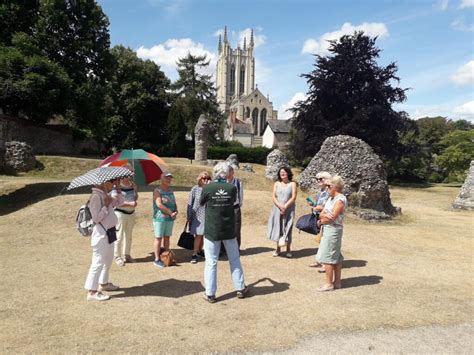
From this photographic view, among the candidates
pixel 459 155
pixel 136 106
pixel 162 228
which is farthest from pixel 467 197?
pixel 136 106

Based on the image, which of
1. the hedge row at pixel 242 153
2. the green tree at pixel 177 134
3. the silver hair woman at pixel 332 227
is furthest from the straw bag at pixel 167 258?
the hedge row at pixel 242 153

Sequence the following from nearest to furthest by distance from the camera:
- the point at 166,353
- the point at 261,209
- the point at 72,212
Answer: the point at 166,353, the point at 72,212, the point at 261,209

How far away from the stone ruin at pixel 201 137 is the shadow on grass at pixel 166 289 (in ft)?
75.6

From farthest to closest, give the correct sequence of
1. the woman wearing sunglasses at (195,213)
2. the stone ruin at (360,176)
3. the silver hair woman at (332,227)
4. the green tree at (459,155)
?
the green tree at (459,155)
the stone ruin at (360,176)
the woman wearing sunglasses at (195,213)
the silver hair woman at (332,227)

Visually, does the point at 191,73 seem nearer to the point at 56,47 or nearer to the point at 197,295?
the point at 56,47

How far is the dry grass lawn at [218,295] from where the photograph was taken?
4.55 m

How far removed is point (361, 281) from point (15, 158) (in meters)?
19.6

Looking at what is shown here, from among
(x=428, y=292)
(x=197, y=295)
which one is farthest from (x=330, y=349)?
(x=428, y=292)

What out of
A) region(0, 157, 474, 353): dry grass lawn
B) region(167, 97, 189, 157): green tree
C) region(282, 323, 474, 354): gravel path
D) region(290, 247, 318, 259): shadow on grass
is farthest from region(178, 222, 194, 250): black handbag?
region(167, 97, 189, 157): green tree

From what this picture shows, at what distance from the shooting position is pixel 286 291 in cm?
629

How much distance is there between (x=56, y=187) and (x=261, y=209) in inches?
349

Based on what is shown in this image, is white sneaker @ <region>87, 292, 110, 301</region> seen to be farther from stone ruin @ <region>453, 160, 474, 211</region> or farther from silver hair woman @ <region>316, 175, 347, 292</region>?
stone ruin @ <region>453, 160, 474, 211</region>

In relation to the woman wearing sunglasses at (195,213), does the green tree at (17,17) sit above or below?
above

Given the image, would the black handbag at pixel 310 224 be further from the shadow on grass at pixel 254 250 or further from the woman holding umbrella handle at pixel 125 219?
the woman holding umbrella handle at pixel 125 219
